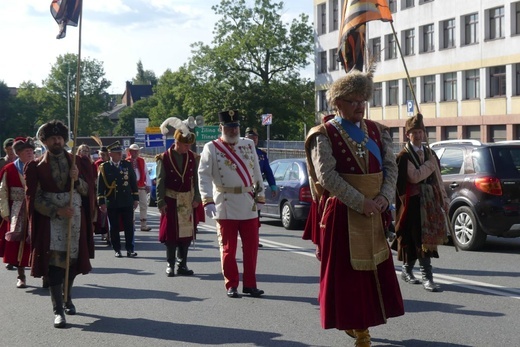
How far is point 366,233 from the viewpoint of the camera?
6656 mm

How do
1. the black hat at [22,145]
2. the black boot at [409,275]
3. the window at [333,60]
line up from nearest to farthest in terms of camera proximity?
the black boot at [409,275]
the black hat at [22,145]
the window at [333,60]

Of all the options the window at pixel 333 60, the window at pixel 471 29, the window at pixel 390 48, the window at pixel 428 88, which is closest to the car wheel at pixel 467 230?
the window at pixel 471 29

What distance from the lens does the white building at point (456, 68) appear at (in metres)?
46.6

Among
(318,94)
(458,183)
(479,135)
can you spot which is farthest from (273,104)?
(458,183)

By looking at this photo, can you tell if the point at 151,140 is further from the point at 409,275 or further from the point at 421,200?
the point at 421,200

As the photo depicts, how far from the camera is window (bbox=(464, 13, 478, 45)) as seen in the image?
162 feet

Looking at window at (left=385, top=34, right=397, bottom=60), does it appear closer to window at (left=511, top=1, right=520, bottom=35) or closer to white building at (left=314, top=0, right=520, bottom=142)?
white building at (left=314, top=0, right=520, bottom=142)

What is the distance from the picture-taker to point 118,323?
868cm

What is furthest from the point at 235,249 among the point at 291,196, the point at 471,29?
the point at 471,29

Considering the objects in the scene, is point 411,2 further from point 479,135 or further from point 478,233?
point 478,233

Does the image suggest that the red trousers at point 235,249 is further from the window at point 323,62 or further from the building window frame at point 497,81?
the window at point 323,62

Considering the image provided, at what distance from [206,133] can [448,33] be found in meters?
17.5

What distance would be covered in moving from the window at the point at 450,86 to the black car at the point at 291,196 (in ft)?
110

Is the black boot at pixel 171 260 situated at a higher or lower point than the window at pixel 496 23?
lower
